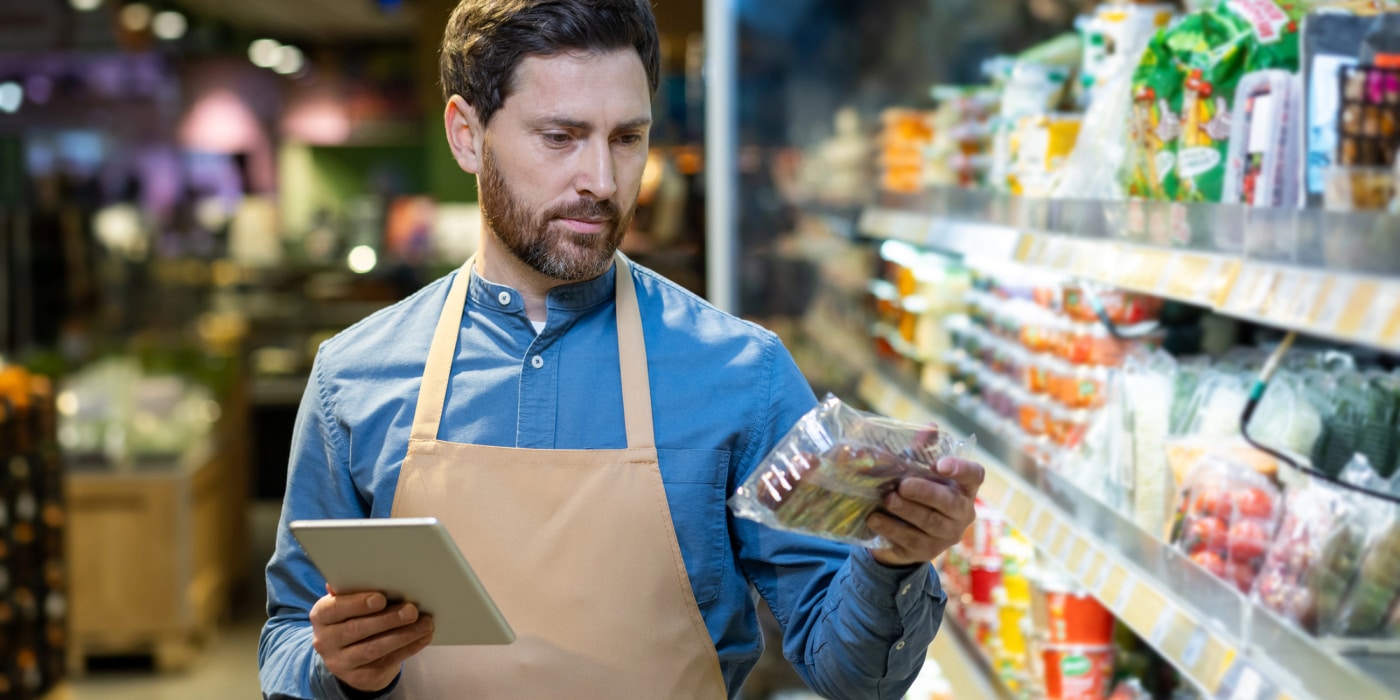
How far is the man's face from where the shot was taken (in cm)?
151

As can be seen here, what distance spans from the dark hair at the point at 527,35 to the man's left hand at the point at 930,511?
0.59 m

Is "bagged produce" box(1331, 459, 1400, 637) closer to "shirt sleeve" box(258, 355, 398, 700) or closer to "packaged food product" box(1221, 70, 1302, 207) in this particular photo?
"packaged food product" box(1221, 70, 1302, 207)

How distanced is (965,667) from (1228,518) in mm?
997

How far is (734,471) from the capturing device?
158 cm

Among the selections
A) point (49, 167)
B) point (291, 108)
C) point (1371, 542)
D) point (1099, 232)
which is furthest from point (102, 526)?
point (291, 108)

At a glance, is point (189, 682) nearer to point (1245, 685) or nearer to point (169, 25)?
point (1245, 685)

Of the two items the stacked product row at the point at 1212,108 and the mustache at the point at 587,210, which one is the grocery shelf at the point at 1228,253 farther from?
the mustache at the point at 587,210

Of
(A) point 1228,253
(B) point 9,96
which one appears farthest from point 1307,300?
(B) point 9,96

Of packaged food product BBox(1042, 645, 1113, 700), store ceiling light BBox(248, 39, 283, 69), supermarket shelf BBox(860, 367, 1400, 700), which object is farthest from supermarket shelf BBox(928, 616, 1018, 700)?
store ceiling light BBox(248, 39, 283, 69)

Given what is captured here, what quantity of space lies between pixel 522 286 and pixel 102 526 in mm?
4102

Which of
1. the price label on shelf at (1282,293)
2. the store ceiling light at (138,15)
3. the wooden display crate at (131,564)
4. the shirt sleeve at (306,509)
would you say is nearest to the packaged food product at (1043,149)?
the price label on shelf at (1282,293)

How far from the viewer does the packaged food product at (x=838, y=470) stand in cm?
125

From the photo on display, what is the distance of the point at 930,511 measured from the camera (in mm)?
1263

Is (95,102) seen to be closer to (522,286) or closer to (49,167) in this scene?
(49,167)
